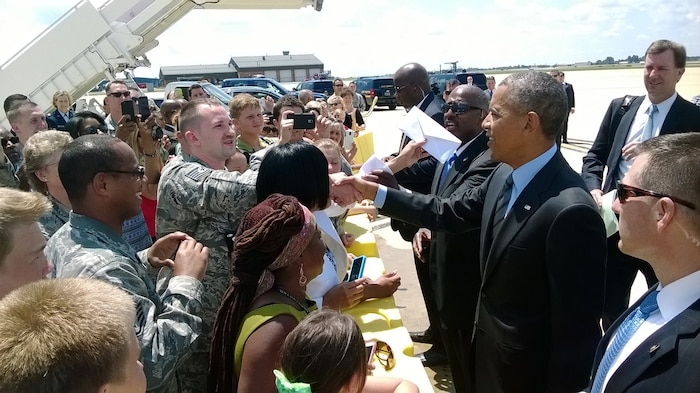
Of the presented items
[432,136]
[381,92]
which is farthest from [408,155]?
[381,92]

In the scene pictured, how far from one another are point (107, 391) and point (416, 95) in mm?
4464

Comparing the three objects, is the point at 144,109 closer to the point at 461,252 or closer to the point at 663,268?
the point at 461,252

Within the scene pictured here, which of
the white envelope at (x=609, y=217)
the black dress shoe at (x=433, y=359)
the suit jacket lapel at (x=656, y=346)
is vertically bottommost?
the black dress shoe at (x=433, y=359)

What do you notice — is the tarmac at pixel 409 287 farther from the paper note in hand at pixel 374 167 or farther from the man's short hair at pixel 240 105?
the man's short hair at pixel 240 105

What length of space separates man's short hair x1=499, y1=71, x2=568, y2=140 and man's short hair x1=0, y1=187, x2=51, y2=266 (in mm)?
2126

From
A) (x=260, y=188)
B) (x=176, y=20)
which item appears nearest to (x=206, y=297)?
(x=260, y=188)

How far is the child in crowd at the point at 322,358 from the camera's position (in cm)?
138

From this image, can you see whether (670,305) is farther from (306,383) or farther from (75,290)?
(75,290)

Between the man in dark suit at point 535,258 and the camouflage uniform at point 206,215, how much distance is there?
127 centimetres

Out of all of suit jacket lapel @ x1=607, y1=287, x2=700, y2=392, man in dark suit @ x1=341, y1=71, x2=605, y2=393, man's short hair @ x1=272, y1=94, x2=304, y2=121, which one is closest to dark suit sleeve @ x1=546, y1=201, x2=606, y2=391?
man in dark suit @ x1=341, y1=71, x2=605, y2=393

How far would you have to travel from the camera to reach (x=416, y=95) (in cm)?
504

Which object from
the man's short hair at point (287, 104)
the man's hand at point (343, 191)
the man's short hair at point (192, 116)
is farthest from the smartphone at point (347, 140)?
the man's short hair at point (192, 116)

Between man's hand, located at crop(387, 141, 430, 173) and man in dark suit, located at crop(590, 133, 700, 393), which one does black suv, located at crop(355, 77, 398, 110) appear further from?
man in dark suit, located at crop(590, 133, 700, 393)

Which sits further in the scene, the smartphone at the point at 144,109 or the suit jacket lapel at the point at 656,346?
the smartphone at the point at 144,109
